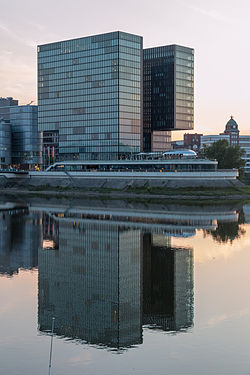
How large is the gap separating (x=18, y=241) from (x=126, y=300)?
37.3m

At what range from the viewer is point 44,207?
14025 centimetres

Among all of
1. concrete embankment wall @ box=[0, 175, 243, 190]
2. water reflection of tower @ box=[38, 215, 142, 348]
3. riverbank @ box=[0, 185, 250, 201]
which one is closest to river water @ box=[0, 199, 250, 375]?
water reflection of tower @ box=[38, 215, 142, 348]

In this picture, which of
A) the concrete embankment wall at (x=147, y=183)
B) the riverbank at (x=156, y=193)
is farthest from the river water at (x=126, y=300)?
the concrete embankment wall at (x=147, y=183)

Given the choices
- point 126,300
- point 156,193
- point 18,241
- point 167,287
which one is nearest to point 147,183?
point 156,193

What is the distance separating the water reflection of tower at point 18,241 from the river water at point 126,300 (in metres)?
0.16

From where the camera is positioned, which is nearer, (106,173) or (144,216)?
(144,216)

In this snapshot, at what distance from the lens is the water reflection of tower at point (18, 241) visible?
208 ft

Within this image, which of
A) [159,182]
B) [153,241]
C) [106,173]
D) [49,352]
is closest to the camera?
[49,352]

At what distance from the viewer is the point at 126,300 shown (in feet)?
155

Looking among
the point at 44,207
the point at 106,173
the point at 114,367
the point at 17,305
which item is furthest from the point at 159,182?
the point at 114,367

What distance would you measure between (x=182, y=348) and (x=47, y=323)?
1111 centimetres

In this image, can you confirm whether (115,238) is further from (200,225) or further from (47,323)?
(47,323)

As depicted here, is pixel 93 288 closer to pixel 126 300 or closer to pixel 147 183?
pixel 126 300

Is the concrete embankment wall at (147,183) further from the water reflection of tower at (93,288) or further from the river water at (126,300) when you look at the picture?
the water reflection of tower at (93,288)
